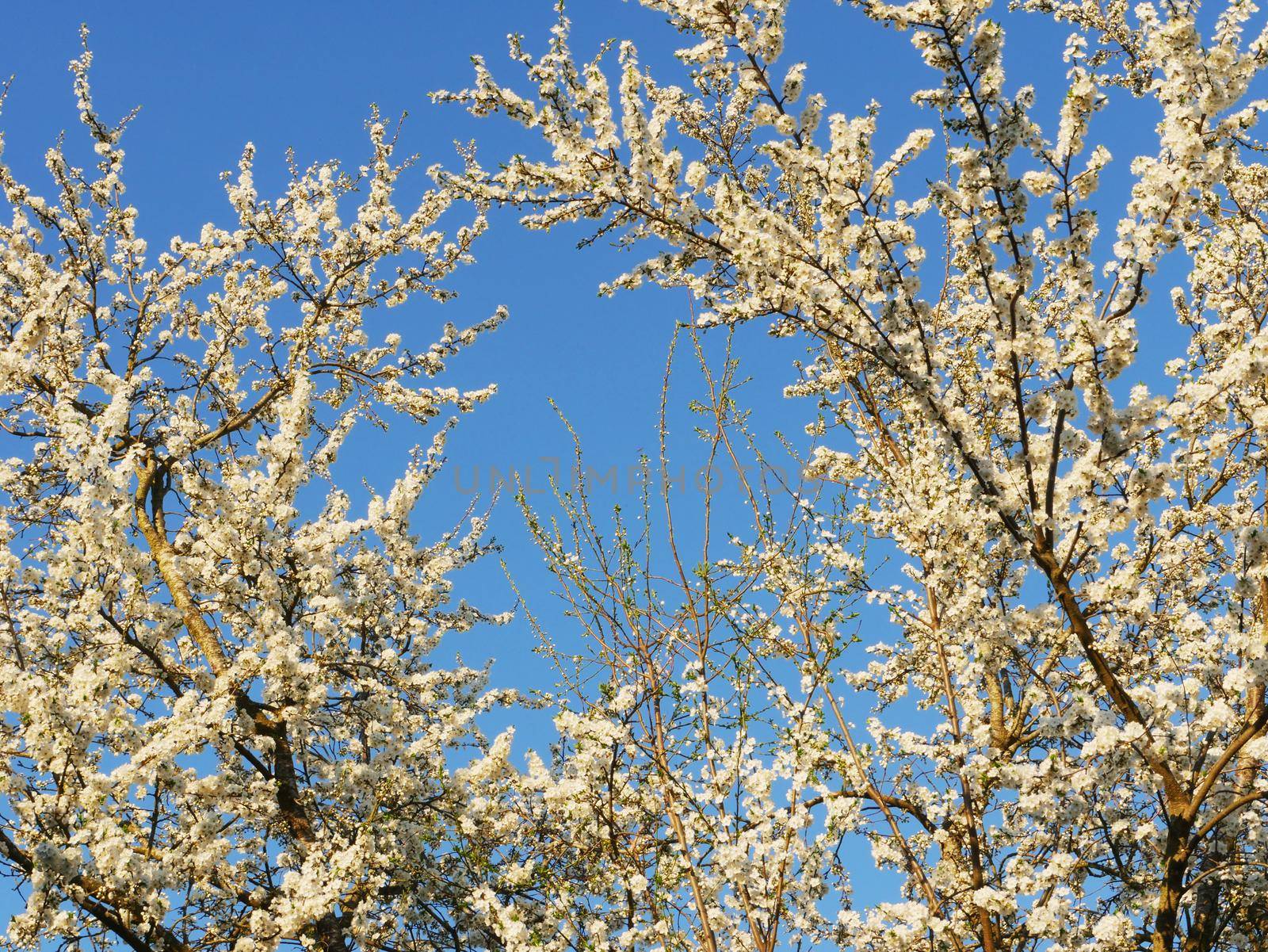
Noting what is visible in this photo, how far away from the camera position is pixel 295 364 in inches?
365

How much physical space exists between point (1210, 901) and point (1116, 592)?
2861mm

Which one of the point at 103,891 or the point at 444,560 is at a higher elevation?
the point at 444,560

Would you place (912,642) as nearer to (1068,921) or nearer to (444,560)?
(1068,921)

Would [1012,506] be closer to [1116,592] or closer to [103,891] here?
[1116,592]

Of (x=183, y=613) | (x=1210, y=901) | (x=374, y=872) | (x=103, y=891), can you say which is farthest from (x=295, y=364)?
(x=1210, y=901)

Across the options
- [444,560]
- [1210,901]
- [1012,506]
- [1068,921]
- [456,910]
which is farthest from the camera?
[444,560]

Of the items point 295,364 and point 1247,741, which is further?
point 295,364

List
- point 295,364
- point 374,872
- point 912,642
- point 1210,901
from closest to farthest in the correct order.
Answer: point 1210,901
point 374,872
point 912,642
point 295,364

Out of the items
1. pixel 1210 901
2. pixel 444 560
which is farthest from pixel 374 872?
pixel 1210 901

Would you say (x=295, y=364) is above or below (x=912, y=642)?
above

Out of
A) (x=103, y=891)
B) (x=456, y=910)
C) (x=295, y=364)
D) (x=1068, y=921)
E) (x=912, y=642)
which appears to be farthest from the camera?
(x=295, y=364)

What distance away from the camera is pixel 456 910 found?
797cm

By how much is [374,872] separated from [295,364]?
14.6 feet

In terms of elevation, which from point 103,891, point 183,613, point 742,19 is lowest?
point 103,891
